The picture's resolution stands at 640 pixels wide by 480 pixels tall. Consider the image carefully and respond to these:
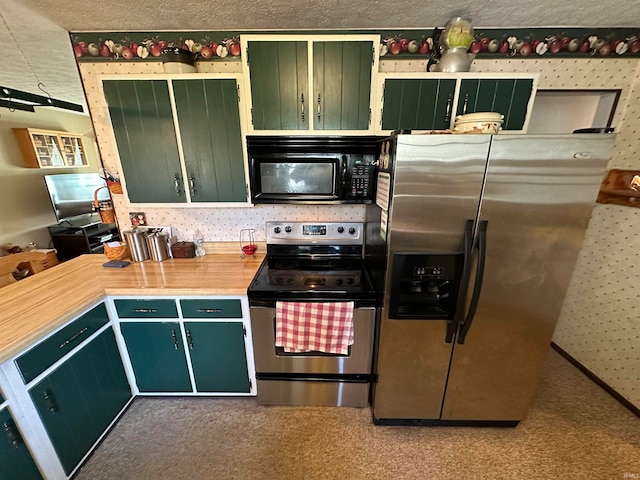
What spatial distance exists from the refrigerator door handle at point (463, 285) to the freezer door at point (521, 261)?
0.23 feet

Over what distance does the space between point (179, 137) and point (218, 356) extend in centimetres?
151

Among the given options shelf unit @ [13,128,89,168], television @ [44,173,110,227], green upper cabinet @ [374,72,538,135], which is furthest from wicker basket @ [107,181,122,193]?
shelf unit @ [13,128,89,168]

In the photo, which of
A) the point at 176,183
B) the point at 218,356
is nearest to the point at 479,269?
the point at 218,356

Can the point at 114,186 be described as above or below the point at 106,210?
above

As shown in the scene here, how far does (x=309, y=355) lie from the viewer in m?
1.70

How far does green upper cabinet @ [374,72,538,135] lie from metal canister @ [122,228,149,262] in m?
1.94

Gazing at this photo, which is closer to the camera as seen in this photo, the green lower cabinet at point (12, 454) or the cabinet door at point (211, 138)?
the green lower cabinet at point (12, 454)

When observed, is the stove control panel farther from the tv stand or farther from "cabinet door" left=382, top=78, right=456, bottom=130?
the tv stand

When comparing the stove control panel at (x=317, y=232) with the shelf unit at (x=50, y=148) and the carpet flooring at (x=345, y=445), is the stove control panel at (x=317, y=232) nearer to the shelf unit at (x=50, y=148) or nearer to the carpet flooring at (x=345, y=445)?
the carpet flooring at (x=345, y=445)

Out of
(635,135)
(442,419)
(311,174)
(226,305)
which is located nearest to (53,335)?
(226,305)

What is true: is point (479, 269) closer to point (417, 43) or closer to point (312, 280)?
point (312, 280)

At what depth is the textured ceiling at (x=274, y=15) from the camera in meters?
1.47

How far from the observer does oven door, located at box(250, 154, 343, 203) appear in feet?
5.47

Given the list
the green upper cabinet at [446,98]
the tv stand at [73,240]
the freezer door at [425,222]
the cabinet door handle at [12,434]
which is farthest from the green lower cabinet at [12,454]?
the tv stand at [73,240]
